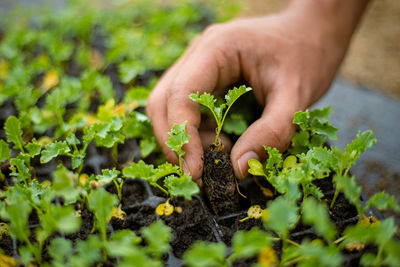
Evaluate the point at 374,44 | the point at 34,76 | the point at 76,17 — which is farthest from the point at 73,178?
the point at 374,44

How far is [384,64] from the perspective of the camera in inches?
104

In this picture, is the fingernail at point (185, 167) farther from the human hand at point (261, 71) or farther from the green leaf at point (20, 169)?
the green leaf at point (20, 169)

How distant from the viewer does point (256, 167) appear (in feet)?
3.55

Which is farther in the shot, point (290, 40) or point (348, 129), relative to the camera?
point (348, 129)

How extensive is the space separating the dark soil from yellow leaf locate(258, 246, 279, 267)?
0.23m

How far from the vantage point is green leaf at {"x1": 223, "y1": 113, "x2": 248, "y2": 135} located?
128 centimetres

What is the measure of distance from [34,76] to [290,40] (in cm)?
125

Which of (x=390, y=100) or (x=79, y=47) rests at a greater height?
(x=79, y=47)

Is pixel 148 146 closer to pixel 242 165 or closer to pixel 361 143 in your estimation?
pixel 242 165

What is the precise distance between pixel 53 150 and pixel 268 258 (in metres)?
0.71

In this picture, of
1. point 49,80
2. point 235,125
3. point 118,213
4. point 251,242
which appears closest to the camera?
point 251,242

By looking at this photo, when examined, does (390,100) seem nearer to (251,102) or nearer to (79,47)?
(251,102)

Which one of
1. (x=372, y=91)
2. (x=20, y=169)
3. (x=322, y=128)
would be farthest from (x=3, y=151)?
(x=372, y=91)

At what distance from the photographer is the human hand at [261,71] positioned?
1.13 meters
